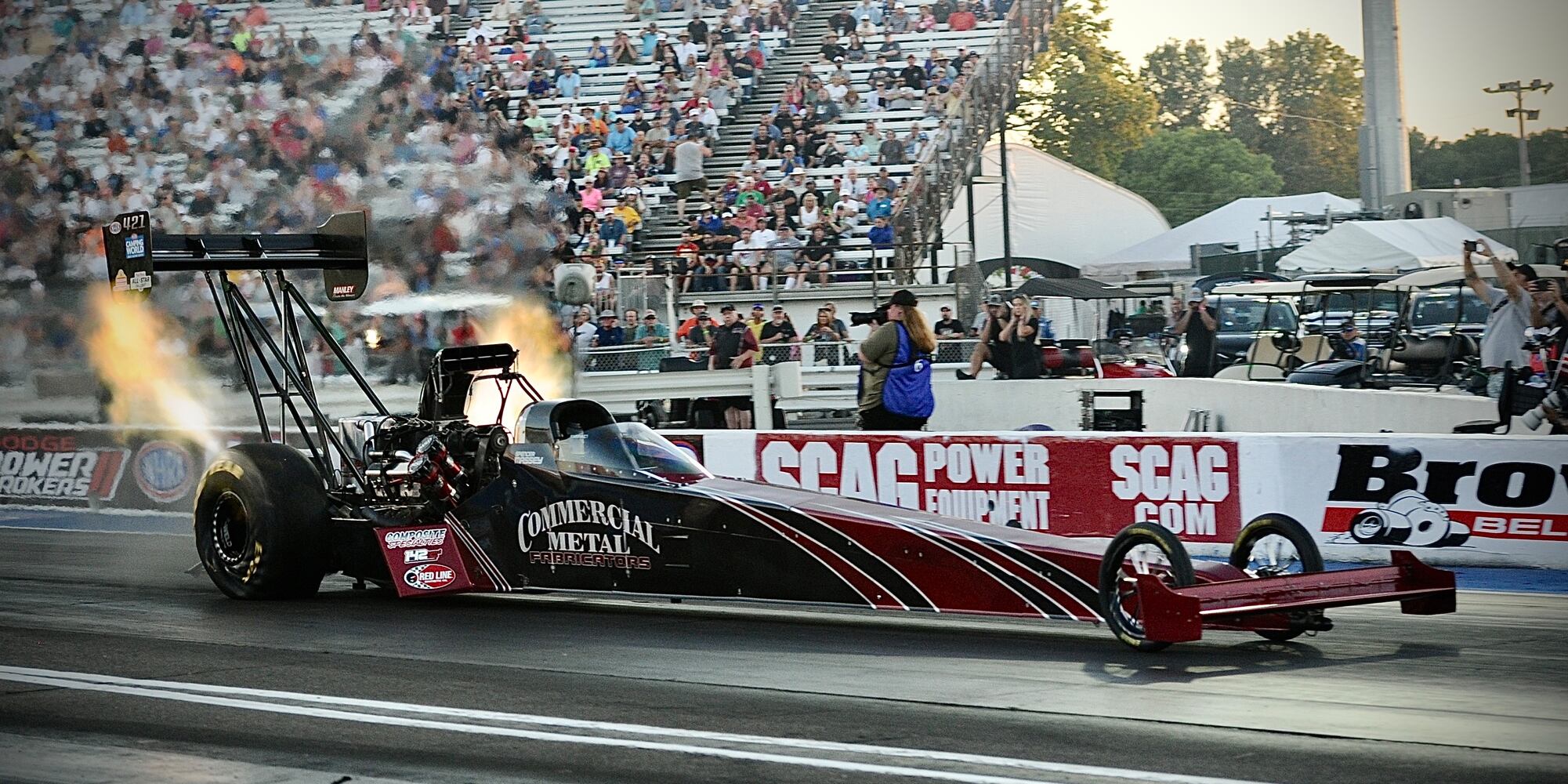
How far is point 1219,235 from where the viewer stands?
3731 centimetres

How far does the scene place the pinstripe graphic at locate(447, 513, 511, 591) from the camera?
9750mm

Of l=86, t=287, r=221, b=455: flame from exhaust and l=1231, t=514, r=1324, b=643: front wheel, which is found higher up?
l=86, t=287, r=221, b=455: flame from exhaust

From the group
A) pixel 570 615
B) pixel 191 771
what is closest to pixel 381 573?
pixel 570 615

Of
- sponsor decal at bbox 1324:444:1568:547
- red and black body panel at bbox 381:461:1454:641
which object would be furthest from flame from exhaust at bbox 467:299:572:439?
sponsor decal at bbox 1324:444:1568:547

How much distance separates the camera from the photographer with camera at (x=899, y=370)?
13.2 m

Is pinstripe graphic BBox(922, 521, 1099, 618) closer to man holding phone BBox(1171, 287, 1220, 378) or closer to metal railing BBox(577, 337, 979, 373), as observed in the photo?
metal railing BBox(577, 337, 979, 373)

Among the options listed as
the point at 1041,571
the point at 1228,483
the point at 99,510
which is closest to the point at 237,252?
the point at 1041,571

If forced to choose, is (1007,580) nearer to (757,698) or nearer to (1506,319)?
(757,698)

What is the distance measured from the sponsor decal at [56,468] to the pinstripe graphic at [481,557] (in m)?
9.30

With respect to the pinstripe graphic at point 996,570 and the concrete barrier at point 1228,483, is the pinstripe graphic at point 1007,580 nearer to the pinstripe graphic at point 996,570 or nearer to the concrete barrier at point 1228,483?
the pinstripe graphic at point 996,570

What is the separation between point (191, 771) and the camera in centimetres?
591

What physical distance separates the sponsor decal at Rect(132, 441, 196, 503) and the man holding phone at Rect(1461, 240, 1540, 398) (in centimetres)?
1232

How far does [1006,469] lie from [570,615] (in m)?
4.21

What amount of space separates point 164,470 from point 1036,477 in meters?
9.55
